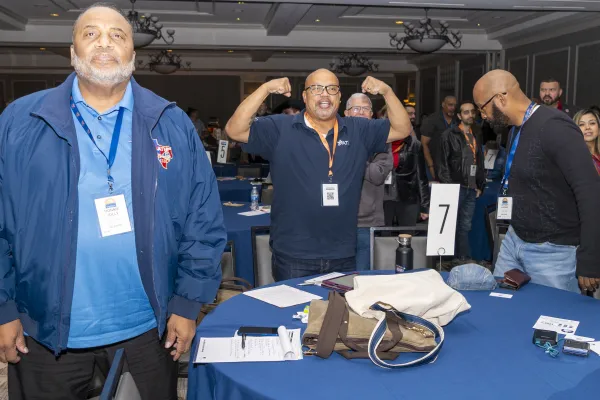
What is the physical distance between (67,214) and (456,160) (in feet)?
15.3

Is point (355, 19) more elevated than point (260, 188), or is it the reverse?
point (355, 19)

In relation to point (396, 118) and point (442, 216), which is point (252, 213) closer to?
point (396, 118)

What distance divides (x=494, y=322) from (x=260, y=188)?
14.3 feet

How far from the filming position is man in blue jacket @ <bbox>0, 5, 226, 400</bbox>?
1.65m

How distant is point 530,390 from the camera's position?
1.54 metres

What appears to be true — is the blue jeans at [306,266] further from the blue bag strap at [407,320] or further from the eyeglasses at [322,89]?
the blue bag strap at [407,320]

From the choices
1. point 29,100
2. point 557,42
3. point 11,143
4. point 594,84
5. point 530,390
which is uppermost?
point 557,42

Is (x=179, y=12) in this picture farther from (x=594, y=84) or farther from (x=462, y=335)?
(x=462, y=335)

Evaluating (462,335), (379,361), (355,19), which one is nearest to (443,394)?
(379,361)

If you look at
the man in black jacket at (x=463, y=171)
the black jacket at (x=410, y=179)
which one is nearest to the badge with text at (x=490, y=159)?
the man in black jacket at (x=463, y=171)

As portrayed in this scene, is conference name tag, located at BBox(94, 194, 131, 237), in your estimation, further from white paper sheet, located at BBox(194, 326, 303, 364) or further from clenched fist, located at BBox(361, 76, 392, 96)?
clenched fist, located at BBox(361, 76, 392, 96)

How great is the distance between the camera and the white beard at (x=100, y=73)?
1729 mm

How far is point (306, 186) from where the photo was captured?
9.20 ft

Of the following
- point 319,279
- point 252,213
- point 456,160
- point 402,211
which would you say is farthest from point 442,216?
point 456,160
